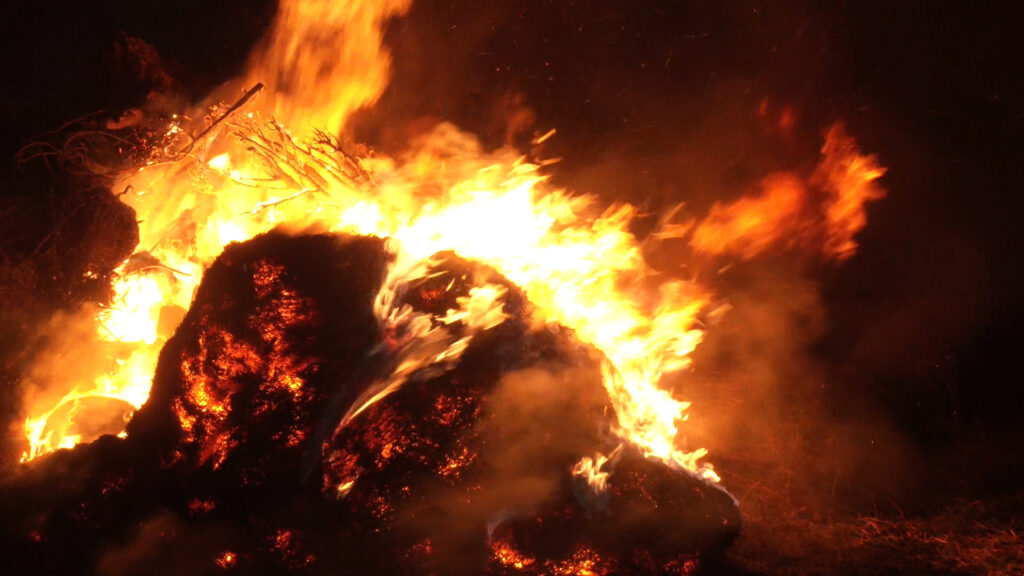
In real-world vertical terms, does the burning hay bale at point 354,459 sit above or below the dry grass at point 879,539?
above

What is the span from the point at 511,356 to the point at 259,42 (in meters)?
4.38

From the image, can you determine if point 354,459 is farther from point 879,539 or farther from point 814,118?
point 814,118

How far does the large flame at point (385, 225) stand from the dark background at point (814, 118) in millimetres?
419

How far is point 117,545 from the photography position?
3881 mm

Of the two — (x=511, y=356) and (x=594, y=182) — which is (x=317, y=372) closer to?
(x=511, y=356)

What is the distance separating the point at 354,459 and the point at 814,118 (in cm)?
499

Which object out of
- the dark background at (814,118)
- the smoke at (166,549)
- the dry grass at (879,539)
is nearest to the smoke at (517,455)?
the smoke at (166,549)

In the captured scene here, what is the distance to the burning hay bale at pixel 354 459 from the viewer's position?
142 inches

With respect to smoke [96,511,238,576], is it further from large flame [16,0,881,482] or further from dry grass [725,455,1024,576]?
dry grass [725,455,1024,576]

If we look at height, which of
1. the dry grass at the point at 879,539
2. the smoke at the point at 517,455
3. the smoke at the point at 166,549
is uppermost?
the smoke at the point at 166,549

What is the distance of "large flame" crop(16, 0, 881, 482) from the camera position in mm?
4297

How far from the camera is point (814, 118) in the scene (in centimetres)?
601

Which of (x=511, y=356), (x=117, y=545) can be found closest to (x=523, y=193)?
(x=511, y=356)

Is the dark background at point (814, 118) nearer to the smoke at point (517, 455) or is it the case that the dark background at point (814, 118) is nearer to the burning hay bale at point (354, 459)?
the burning hay bale at point (354, 459)
